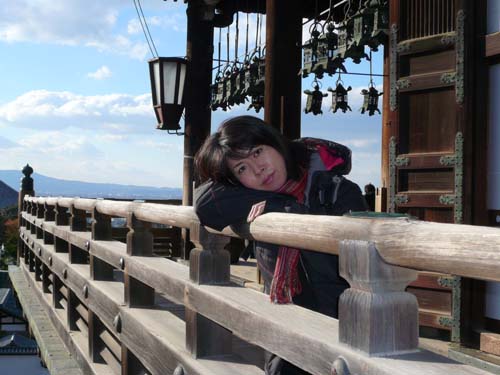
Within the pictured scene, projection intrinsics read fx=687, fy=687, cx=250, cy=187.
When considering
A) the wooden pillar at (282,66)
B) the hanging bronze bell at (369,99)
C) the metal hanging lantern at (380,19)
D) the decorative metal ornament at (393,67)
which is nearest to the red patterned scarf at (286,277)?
the decorative metal ornament at (393,67)

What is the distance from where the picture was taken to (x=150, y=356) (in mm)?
3598

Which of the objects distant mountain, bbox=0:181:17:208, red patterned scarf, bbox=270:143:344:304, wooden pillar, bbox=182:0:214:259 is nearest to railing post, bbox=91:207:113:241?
red patterned scarf, bbox=270:143:344:304

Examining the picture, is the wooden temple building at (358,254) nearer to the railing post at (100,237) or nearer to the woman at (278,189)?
the railing post at (100,237)

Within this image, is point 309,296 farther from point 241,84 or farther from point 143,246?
point 241,84

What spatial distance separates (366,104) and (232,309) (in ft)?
40.1

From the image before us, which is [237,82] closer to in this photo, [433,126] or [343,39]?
[343,39]

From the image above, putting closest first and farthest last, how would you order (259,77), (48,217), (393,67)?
(393,67) → (48,217) → (259,77)

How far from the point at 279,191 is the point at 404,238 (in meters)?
0.98

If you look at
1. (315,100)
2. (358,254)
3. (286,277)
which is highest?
(315,100)

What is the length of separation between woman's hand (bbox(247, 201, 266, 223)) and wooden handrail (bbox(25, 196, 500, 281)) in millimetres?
28

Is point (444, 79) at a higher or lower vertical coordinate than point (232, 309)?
higher

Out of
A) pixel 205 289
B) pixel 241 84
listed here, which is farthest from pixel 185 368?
pixel 241 84

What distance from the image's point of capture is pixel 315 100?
1127 cm

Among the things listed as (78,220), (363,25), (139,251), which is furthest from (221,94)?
(139,251)
